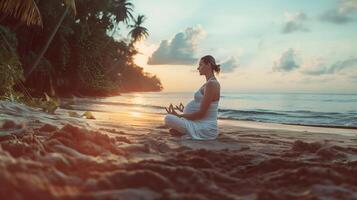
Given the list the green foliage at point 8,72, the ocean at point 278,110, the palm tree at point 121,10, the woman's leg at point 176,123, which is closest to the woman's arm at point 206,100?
Result: the woman's leg at point 176,123

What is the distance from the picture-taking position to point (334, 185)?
3.22 meters

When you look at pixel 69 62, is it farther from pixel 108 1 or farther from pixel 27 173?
pixel 27 173

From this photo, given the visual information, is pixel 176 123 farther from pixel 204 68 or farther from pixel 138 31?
pixel 138 31

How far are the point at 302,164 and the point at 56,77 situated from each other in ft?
85.8

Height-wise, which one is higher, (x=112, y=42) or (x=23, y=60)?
(x=112, y=42)

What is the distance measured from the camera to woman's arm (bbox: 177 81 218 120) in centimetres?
606

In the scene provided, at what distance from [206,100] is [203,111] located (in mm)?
200

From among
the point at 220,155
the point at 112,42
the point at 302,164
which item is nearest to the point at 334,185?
the point at 302,164

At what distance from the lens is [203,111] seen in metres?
6.23

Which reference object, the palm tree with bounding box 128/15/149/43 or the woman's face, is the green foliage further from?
the palm tree with bounding box 128/15/149/43

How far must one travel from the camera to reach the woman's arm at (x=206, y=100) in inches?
239

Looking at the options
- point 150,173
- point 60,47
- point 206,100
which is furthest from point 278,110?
point 150,173

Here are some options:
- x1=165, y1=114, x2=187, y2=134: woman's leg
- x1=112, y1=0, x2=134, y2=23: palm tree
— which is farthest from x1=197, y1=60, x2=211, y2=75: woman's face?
x1=112, y1=0, x2=134, y2=23: palm tree

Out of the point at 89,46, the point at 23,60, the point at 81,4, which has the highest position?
the point at 81,4
